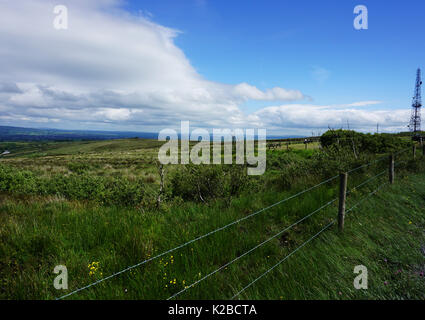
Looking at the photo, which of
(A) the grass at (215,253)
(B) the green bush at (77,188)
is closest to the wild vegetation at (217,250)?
(A) the grass at (215,253)

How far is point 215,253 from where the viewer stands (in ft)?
12.8

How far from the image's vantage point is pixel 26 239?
4172mm

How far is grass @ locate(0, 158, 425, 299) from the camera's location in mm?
3041

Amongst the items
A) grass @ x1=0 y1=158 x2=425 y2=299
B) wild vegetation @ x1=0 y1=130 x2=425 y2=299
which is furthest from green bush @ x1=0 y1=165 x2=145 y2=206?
grass @ x1=0 y1=158 x2=425 y2=299

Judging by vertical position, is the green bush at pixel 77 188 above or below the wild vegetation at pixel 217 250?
below

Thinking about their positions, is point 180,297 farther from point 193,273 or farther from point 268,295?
point 268,295

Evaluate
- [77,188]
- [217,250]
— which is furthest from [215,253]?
[77,188]

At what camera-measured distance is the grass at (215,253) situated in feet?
9.98

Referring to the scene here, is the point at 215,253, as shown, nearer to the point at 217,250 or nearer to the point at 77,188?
the point at 217,250

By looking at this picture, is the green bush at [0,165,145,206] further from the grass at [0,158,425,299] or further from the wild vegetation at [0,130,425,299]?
the grass at [0,158,425,299]

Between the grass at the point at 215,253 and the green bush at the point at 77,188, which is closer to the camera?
the grass at the point at 215,253

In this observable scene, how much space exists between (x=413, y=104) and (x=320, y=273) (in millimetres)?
73620

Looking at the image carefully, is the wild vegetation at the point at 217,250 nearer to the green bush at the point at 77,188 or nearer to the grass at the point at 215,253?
the grass at the point at 215,253
